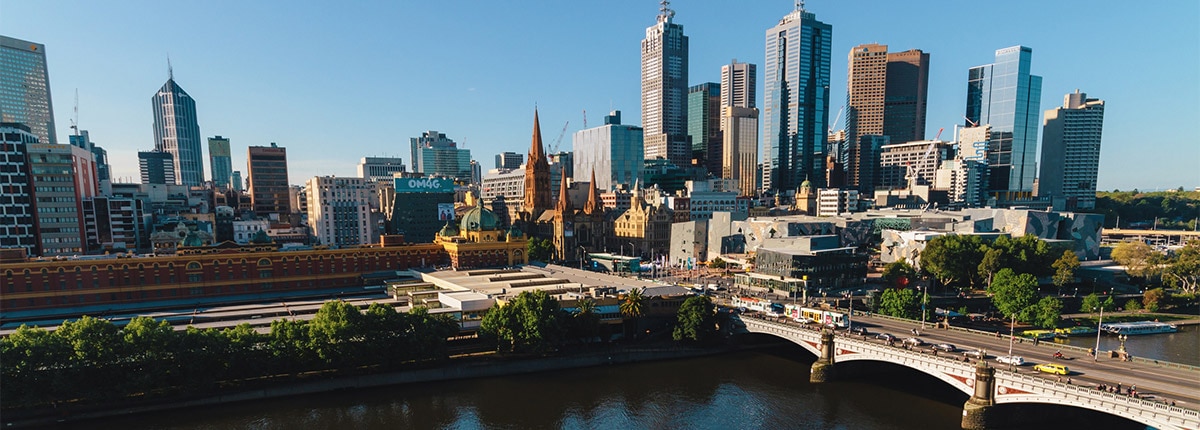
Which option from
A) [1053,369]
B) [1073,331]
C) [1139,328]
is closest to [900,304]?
[1073,331]

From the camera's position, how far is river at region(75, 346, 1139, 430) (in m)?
65.4

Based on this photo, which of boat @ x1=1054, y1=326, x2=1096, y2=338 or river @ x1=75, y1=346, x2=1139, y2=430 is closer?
river @ x1=75, y1=346, x2=1139, y2=430

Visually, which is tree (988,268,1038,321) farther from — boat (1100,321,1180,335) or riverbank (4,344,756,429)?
riverbank (4,344,756,429)

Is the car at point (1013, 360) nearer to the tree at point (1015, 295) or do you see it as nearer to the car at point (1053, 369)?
the car at point (1053, 369)

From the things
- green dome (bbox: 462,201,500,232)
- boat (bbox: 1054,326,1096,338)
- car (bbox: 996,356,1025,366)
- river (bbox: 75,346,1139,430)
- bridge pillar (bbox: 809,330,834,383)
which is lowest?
river (bbox: 75,346,1139,430)

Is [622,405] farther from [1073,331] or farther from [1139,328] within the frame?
[1139,328]

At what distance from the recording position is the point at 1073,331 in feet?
333

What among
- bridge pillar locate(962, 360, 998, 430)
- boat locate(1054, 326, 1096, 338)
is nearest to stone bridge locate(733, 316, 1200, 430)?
bridge pillar locate(962, 360, 998, 430)

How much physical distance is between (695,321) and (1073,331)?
71.2 meters

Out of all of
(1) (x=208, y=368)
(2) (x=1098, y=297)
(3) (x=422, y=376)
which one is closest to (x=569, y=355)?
(3) (x=422, y=376)

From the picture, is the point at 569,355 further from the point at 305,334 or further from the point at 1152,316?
the point at 1152,316

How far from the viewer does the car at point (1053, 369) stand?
195 feet

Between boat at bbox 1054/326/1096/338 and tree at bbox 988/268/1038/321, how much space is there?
4734 mm

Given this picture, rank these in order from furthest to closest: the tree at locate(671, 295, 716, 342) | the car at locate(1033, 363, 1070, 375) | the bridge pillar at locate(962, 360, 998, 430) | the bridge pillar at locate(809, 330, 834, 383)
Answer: the tree at locate(671, 295, 716, 342) → the bridge pillar at locate(809, 330, 834, 383) → the bridge pillar at locate(962, 360, 998, 430) → the car at locate(1033, 363, 1070, 375)
